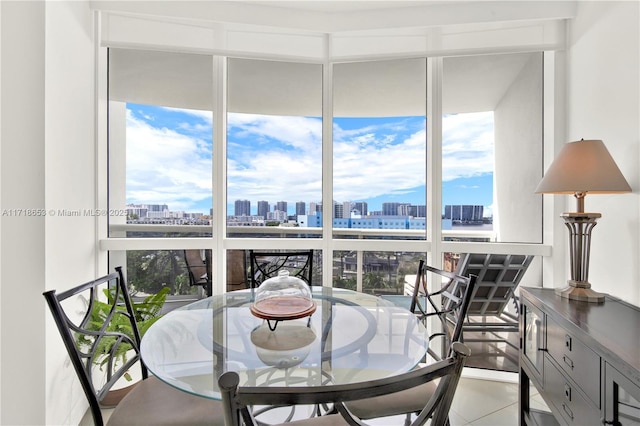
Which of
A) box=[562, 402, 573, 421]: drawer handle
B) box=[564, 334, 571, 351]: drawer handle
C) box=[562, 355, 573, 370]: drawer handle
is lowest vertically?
box=[562, 402, 573, 421]: drawer handle

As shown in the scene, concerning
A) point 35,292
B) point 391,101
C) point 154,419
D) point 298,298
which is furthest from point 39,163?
point 391,101

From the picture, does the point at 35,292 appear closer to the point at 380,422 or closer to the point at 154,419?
the point at 154,419

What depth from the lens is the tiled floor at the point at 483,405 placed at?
189 centimetres

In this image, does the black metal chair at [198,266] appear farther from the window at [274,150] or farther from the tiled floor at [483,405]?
the tiled floor at [483,405]

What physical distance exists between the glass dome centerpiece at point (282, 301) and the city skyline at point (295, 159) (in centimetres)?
105

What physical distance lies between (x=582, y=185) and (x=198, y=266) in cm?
260

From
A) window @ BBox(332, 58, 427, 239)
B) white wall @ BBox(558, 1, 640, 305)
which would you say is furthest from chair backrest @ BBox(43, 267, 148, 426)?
white wall @ BBox(558, 1, 640, 305)

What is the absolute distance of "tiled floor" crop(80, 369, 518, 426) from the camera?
1890mm

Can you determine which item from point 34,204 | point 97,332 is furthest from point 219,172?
point 97,332

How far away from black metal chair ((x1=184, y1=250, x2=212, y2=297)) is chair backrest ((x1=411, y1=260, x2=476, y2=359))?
5.41 feet

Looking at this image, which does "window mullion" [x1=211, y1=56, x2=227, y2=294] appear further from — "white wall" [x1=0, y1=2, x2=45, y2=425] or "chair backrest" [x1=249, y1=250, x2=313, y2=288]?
"white wall" [x1=0, y1=2, x2=45, y2=425]

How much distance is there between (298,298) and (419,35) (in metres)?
2.28

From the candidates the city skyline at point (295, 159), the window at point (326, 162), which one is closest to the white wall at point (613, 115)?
the window at point (326, 162)

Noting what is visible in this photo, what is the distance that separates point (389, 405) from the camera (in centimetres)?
127
